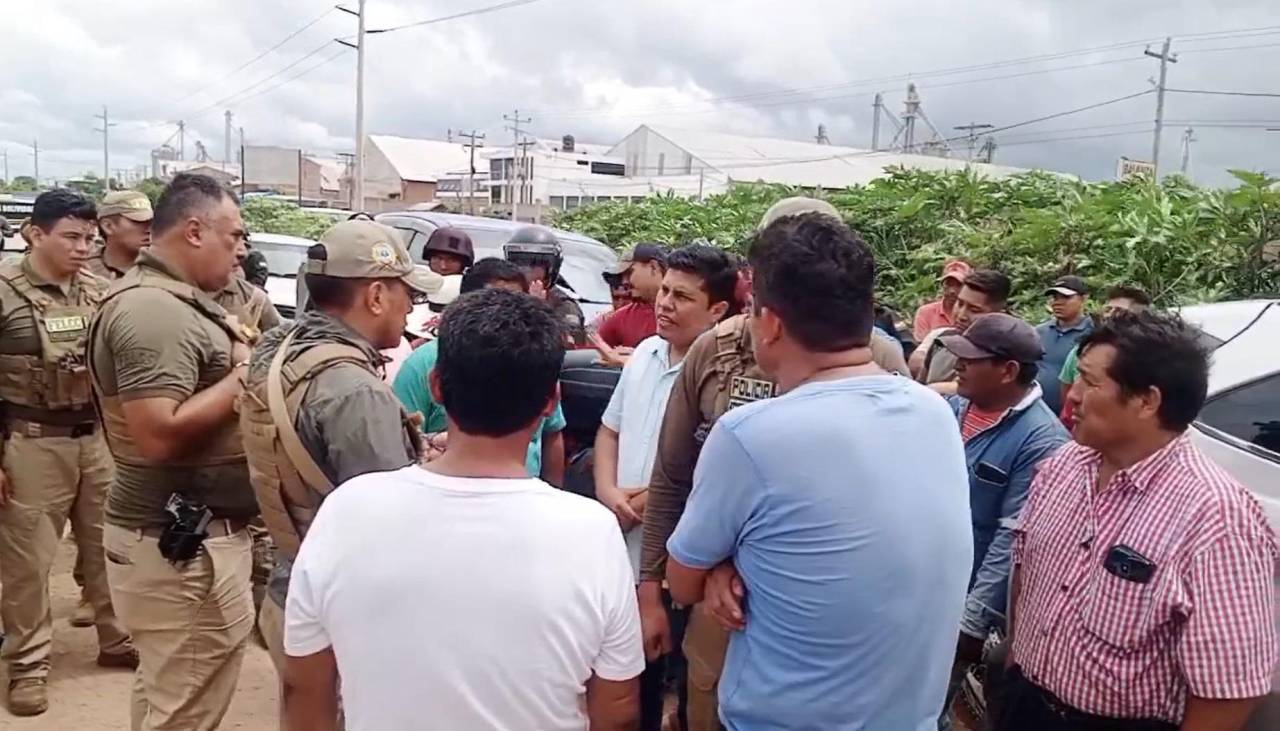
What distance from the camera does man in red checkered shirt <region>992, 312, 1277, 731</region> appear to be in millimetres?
1872

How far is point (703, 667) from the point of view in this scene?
2.43 metres

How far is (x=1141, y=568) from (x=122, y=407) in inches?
105

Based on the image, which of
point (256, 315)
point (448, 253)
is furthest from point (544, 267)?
point (256, 315)

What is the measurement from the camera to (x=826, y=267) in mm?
1715

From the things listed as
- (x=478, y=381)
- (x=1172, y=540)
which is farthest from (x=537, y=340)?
(x=1172, y=540)

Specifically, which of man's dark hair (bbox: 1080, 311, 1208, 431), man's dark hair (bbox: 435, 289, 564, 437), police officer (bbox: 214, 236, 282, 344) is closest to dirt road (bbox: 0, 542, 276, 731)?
police officer (bbox: 214, 236, 282, 344)

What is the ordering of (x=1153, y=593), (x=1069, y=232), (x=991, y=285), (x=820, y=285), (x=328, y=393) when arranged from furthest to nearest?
(x=1069, y=232) → (x=991, y=285) → (x=328, y=393) → (x=1153, y=593) → (x=820, y=285)

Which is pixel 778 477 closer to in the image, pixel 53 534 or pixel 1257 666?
pixel 1257 666

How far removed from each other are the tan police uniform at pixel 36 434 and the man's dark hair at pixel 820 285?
3.35m

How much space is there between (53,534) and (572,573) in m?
3.55

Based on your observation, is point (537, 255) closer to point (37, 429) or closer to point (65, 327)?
point (65, 327)

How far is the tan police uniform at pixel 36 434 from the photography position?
13.1 ft

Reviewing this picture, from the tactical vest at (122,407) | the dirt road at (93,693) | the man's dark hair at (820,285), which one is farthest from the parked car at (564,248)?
the man's dark hair at (820,285)

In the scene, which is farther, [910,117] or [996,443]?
[910,117]
